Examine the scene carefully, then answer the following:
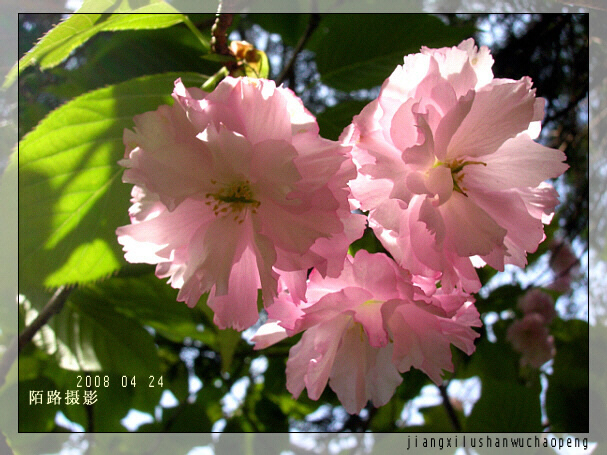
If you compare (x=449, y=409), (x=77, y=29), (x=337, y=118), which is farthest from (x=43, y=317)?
(x=449, y=409)

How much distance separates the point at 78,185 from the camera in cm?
64

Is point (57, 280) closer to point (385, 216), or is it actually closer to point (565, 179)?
point (385, 216)

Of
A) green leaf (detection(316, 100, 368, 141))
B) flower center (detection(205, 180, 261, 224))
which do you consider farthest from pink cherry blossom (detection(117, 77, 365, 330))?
green leaf (detection(316, 100, 368, 141))

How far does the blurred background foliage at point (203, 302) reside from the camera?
2.12 ft

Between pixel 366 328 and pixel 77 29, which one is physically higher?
pixel 77 29

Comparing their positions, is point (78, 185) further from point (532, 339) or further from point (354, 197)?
point (532, 339)

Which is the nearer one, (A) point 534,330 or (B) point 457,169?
(B) point 457,169

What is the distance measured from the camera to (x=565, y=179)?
4.24 ft

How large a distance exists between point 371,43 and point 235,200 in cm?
49

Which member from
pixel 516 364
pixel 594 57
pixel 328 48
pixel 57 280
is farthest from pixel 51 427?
pixel 594 57

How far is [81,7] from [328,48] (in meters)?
0.43

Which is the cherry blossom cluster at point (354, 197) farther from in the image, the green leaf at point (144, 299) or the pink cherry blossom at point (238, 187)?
the green leaf at point (144, 299)

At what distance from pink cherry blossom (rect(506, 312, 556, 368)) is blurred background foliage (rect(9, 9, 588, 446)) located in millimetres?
36

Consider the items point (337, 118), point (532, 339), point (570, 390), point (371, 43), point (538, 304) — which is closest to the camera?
point (337, 118)
